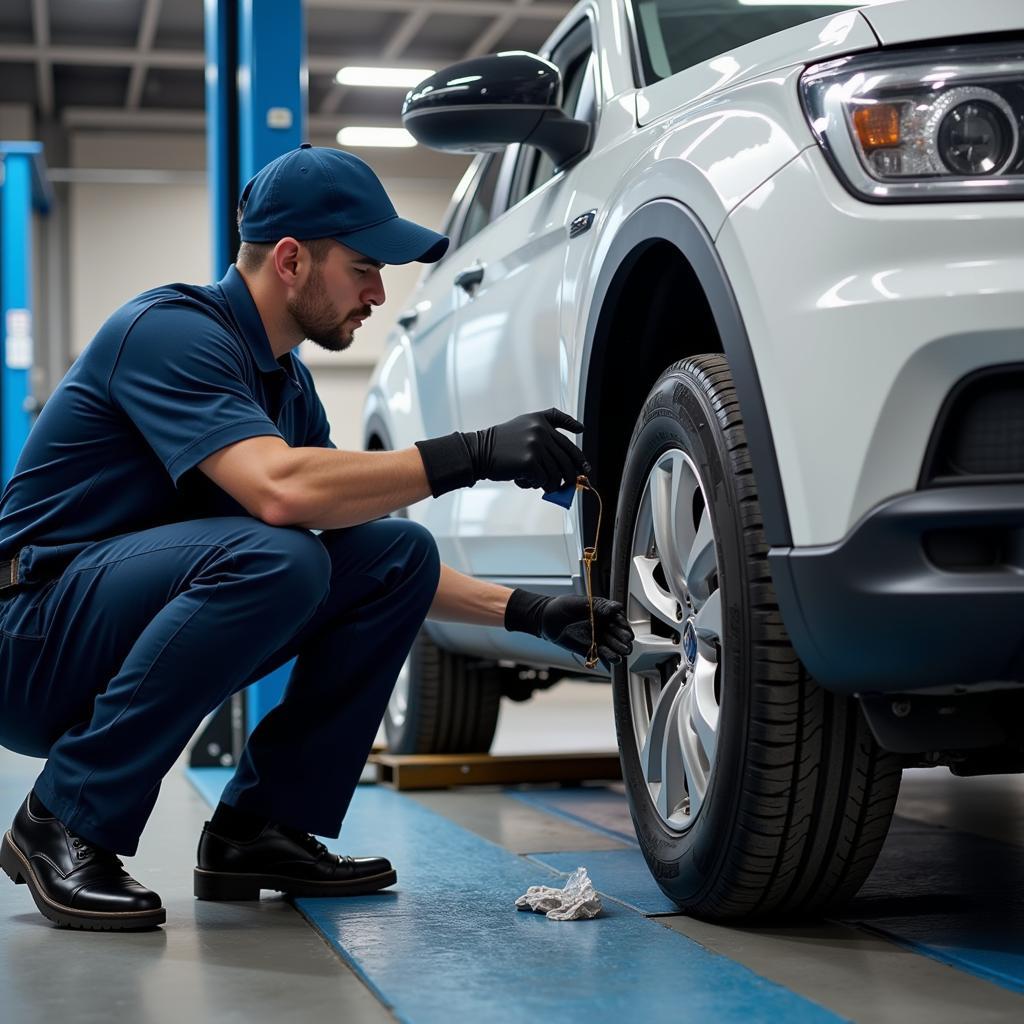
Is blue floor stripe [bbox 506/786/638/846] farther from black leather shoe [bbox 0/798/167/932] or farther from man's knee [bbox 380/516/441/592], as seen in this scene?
black leather shoe [bbox 0/798/167/932]

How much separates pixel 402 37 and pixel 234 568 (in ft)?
36.8

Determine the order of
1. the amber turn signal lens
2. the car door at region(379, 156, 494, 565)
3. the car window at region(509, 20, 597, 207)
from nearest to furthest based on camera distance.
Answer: the amber turn signal lens < the car window at region(509, 20, 597, 207) < the car door at region(379, 156, 494, 565)

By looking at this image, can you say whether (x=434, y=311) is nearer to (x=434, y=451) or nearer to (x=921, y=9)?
(x=434, y=451)

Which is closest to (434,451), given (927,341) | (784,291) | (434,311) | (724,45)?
(784,291)

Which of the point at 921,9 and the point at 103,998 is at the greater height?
the point at 921,9

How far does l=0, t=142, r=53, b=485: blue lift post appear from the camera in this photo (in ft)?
40.3

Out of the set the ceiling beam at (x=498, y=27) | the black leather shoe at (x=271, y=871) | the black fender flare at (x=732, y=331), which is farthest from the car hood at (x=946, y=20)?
the ceiling beam at (x=498, y=27)

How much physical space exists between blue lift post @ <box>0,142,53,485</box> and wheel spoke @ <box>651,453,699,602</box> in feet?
35.5

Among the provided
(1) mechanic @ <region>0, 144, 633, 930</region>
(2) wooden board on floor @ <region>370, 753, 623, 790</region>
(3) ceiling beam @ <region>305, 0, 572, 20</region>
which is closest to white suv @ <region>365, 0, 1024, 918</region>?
(1) mechanic @ <region>0, 144, 633, 930</region>

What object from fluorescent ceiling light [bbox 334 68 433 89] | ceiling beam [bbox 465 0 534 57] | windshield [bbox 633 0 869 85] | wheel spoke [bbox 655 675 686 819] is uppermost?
ceiling beam [bbox 465 0 534 57]

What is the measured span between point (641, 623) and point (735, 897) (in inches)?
18.6

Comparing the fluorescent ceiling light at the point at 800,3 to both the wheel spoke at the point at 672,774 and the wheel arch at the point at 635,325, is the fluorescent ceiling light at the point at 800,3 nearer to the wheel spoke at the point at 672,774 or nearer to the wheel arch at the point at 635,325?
the wheel arch at the point at 635,325

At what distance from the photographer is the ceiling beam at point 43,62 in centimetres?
1223

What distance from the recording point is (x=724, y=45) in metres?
2.77
